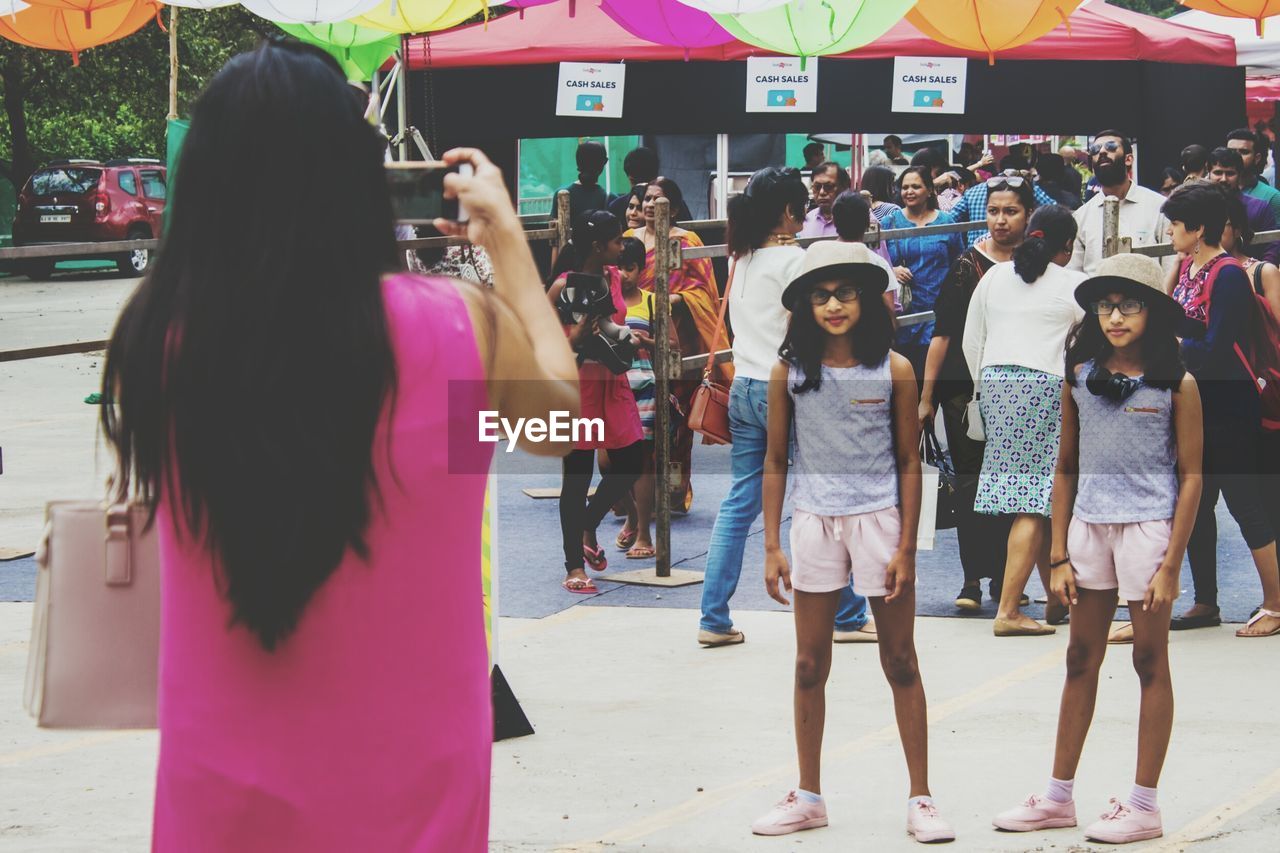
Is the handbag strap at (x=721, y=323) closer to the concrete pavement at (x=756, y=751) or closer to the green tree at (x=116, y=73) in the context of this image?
the concrete pavement at (x=756, y=751)

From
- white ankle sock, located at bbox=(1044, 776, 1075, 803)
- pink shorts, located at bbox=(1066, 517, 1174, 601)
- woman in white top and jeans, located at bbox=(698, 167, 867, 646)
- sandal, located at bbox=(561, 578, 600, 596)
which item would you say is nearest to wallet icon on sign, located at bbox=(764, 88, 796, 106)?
sandal, located at bbox=(561, 578, 600, 596)

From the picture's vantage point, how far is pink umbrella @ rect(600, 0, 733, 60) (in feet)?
46.0

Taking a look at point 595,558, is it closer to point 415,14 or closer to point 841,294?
point 841,294

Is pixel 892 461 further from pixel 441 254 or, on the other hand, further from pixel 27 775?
pixel 441 254

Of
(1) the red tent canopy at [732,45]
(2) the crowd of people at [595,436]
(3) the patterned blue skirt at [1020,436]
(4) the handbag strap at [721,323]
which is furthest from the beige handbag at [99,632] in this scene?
(1) the red tent canopy at [732,45]

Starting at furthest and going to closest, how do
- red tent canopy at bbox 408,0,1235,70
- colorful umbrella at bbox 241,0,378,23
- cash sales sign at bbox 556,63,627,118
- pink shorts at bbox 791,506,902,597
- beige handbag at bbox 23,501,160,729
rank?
cash sales sign at bbox 556,63,627,118 → red tent canopy at bbox 408,0,1235,70 → colorful umbrella at bbox 241,0,378,23 → pink shorts at bbox 791,506,902,597 → beige handbag at bbox 23,501,160,729

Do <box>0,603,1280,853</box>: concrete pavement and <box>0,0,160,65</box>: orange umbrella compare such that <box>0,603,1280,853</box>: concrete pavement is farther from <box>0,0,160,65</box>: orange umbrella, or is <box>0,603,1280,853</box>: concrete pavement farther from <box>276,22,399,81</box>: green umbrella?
<box>276,22,399,81</box>: green umbrella

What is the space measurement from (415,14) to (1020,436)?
644 cm

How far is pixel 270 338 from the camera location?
2.04 metres

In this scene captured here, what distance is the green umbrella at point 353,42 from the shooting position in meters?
13.9

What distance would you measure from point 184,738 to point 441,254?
7113 millimetres

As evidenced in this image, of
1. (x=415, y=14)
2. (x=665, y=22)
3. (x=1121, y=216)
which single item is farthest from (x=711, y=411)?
(x=665, y=22)

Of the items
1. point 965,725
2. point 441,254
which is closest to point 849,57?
point 441,254

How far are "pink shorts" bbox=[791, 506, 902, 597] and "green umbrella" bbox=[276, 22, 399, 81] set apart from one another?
933cm
